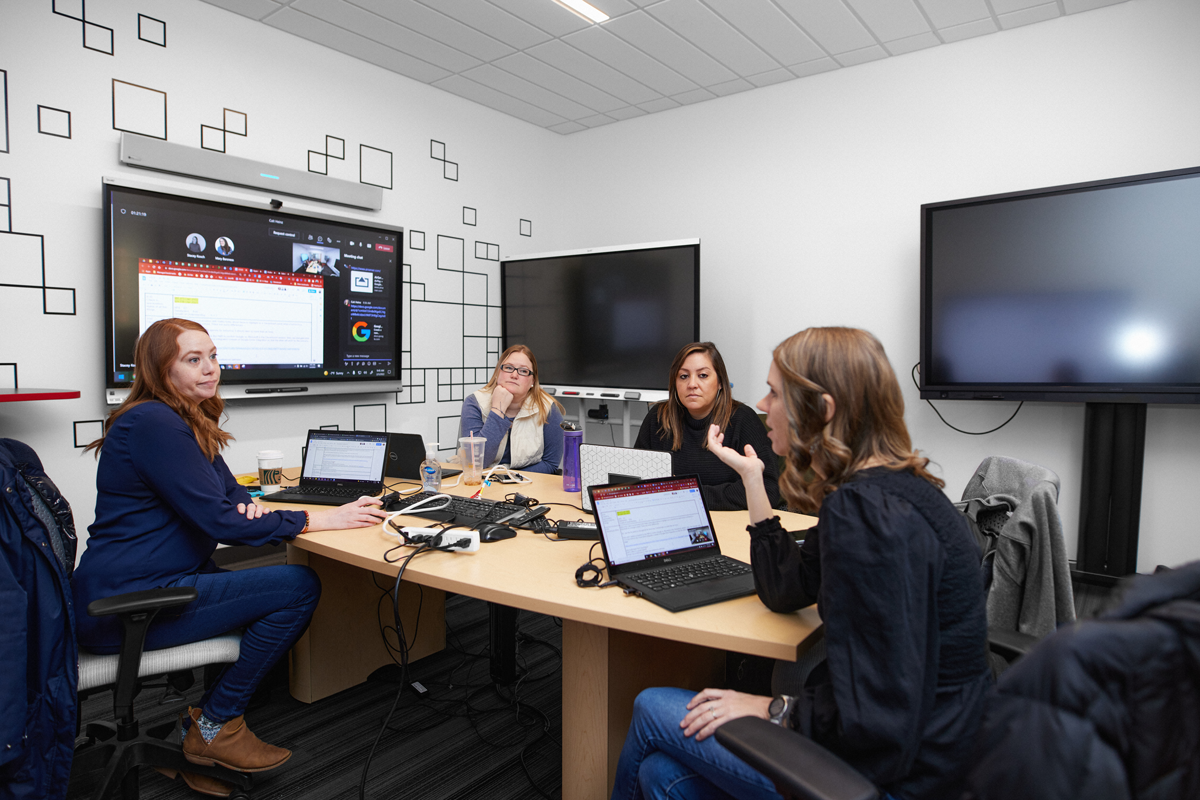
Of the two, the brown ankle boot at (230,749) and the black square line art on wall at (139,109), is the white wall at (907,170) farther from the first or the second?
the brown ankle boot at (230,749)

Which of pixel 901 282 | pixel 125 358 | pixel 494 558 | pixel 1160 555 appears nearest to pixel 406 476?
pixel 494 558

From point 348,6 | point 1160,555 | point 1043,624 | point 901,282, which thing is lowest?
point 1160,555

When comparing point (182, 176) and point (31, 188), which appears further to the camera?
point (182, 176)

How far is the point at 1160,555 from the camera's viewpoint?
2.95 meters

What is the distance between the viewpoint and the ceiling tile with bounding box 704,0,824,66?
121 inches

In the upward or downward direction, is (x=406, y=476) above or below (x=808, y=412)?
below

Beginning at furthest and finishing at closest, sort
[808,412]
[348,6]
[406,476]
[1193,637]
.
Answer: [348,6], [406,476], [808,412], [1193,637]

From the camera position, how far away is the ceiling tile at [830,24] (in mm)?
3033

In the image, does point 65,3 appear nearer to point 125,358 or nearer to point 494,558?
point 125,358

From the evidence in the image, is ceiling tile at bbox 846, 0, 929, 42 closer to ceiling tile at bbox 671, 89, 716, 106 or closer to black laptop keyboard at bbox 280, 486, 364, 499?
ceiling tile at bbox 671, 89, 716, 106

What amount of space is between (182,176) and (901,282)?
3687 millimetres

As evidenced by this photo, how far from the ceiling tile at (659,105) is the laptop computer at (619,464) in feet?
10.4

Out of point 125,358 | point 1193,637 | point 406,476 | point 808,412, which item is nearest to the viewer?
point 1193,637

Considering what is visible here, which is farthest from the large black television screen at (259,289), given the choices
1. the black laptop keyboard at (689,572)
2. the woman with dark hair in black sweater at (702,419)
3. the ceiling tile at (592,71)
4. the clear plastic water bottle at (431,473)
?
the black laptop keyboard at (689,572)
